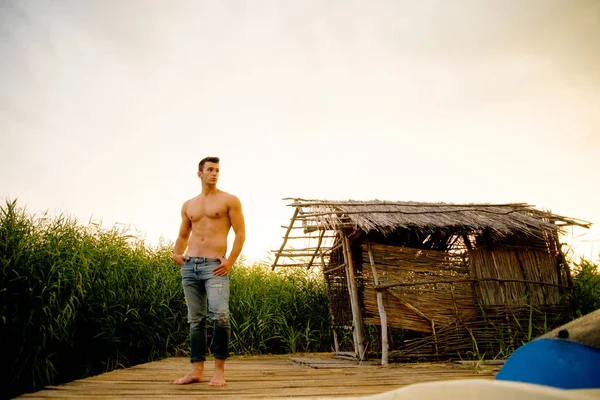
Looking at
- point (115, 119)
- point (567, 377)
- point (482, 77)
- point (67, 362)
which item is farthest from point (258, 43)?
point (567, 377)

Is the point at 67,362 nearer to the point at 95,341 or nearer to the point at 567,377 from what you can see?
the point at 95,341

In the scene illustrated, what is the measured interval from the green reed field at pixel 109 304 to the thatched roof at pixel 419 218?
1512 millimetres

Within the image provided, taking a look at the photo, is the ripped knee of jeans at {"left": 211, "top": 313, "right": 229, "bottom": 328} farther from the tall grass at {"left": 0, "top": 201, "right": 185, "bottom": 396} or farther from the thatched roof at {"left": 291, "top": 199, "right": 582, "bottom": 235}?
the thatched roof at {"left": 291, "top": 199, "right": 582, "bottom": 235}

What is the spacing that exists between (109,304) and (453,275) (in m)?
5.33

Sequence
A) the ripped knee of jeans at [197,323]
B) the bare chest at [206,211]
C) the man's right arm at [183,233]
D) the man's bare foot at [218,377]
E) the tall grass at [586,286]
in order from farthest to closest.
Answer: the tall grass at [586,286]
the man's right arm at [183,233]
the bare chest at [206,211]
the ripped knee of jeans at [197,323]
the man's bare foot at [218,377]

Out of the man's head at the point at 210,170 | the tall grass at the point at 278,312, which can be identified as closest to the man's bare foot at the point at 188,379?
the man's head at the point at 210,170

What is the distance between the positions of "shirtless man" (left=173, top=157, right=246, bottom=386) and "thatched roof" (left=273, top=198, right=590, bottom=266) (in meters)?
2.68

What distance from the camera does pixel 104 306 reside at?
5.89 metres

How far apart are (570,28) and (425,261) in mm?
5266

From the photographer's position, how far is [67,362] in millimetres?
5434

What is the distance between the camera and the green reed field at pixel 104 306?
15.5ft

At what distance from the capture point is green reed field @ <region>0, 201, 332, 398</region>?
4719 millimetres

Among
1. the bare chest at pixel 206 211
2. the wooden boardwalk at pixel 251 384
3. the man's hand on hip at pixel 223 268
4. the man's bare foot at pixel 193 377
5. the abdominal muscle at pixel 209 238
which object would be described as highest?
the bare chest at pixel 206 211

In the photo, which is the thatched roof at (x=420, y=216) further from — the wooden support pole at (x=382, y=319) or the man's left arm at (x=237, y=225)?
the man's left arm at (x=237, y=225)
